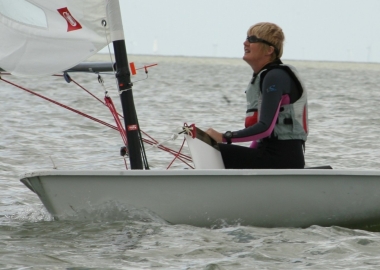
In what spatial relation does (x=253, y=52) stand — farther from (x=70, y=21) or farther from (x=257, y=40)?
(x=70, y=21)

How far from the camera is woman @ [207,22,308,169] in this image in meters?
4.43

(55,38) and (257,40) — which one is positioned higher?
(55,38)

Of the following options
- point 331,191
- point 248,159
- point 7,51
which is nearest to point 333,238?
point 331,191

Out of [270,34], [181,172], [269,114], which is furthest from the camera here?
[270,34]

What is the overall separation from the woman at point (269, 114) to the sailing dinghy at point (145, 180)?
0.20 meters

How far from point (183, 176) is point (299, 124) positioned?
2.44ft

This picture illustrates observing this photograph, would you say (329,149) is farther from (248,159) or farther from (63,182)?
(63,182)

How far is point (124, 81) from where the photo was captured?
15.0 ft

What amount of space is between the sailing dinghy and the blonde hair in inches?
24.4

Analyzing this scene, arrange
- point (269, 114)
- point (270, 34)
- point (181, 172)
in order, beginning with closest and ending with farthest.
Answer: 1. point (181, 172)
2. point (269, 114)
3. point (270, 34)

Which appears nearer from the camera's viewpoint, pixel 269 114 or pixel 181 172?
pixel 181 172

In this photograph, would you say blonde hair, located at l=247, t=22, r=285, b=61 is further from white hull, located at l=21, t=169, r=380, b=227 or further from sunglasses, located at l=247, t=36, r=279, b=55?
white hull, located at l=21, t=169, r=380, b=227

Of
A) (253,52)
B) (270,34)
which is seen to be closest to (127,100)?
(253,52)

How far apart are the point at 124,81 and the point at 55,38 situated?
0.46 meters
